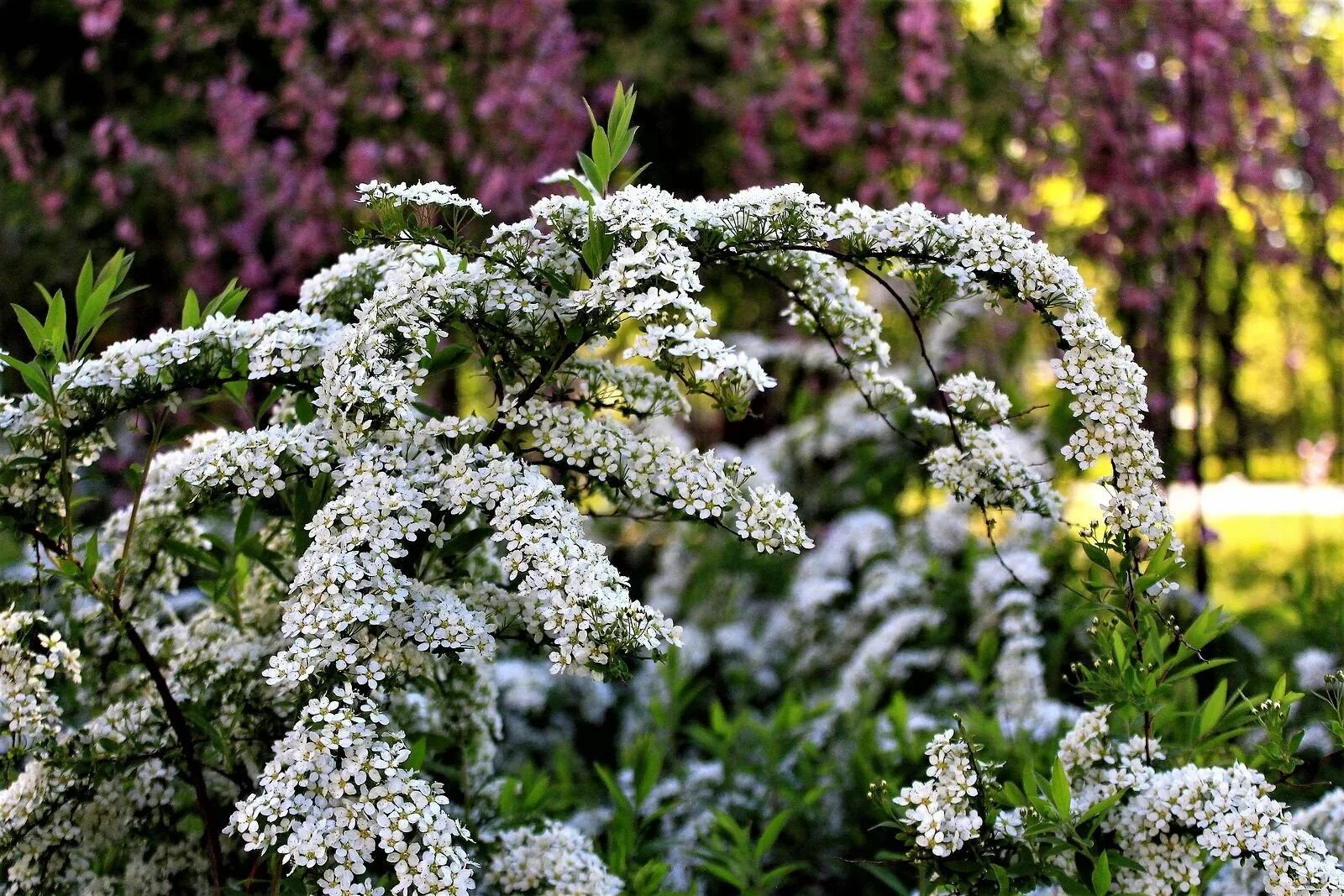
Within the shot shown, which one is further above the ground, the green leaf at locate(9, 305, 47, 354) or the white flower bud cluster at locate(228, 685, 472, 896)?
the green leaf at locate(9, 305, 47, 354)

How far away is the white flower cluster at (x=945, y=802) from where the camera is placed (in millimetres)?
1970

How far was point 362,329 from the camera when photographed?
1960 millimetres

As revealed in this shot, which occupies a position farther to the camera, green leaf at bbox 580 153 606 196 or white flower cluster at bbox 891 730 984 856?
green leaf at bbox 580 153 606 196

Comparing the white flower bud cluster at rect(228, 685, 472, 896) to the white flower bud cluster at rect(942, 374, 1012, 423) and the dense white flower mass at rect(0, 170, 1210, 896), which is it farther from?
the white flower bud cluster at rect(942, 374, 1012, 423)

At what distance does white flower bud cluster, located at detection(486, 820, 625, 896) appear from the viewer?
226cm

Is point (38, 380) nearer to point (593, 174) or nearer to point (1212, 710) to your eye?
point (593, 174)

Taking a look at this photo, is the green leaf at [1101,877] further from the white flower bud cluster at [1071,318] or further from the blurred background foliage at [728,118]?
the blurred background foliage at [728,118]

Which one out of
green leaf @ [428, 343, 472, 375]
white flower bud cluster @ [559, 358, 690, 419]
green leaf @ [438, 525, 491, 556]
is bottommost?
green leaf @ [438, 525, 491, 556]

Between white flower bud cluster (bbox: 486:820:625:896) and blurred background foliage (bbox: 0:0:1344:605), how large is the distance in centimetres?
382

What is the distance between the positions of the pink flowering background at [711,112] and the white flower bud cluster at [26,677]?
14.0 ft

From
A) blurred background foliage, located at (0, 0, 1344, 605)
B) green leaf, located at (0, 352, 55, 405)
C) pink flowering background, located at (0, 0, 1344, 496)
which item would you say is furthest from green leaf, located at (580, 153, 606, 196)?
pink flowering background, located at (0, 0, 1344, 496)

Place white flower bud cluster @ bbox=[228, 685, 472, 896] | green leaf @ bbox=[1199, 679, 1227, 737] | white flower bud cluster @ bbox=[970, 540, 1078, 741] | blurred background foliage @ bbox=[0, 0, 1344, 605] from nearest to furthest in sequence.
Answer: white flower bud cluster @ bbox=[228, 685, 472, 896] → green leaf @ bbox=[1199, 679, 1227, 737] → white flower bud cluster @ bbox=[970, 540, 1078, 741] → blurred background foliage @ bbox=[0, 0, 1344, 605]

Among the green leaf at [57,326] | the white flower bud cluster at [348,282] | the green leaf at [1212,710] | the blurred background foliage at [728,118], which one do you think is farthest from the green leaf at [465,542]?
the blurred background foliage at [728,118]

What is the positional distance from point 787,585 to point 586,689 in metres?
1.00
